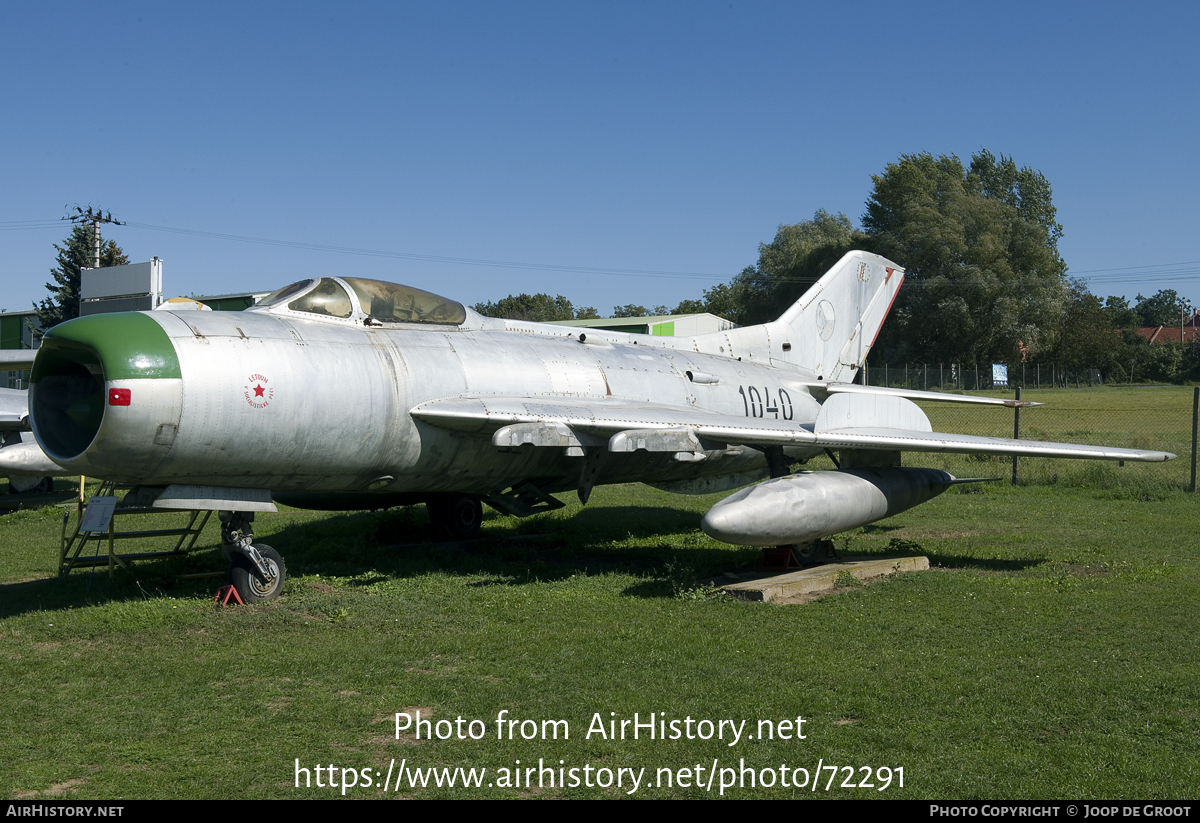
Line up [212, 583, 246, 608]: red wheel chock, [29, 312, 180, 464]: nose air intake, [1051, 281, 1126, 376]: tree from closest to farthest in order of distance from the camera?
[29, 312, 180, 464]: nose air intake, [212, 583, 246, 608]: red wheel chock, [1051, 281, 1126, 376]: tree

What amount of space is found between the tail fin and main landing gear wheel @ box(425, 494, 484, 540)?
4.49 meters

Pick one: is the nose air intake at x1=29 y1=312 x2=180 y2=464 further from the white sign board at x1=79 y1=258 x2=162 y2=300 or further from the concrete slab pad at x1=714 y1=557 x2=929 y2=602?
the white sign board at x1=79 y1=258 x2=162 y2=300

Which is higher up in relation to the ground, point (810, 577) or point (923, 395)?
point (923, 395)

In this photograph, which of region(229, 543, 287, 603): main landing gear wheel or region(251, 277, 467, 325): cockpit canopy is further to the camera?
region(251, 277, 467, 325): cockpit canopy

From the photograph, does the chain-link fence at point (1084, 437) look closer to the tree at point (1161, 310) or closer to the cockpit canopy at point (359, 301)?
the cockpit canopy at point (359, 301)

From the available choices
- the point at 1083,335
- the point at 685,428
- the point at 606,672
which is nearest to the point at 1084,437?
the point at 685,428

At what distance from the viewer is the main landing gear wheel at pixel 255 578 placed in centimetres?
904

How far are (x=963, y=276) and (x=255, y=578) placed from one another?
6093 centimetres

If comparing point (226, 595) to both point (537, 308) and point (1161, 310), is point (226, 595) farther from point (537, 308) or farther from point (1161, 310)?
point (1161, 310)

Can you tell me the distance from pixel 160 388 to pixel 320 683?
9.87 ft

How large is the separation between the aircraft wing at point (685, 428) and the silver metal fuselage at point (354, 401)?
10.2 inches

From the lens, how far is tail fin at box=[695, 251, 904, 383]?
48.5 ft

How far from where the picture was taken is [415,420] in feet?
31.7

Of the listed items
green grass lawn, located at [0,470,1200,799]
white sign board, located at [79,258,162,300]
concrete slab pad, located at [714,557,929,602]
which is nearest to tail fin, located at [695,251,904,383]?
green grass lawn, located at [0,470,1200,799]
